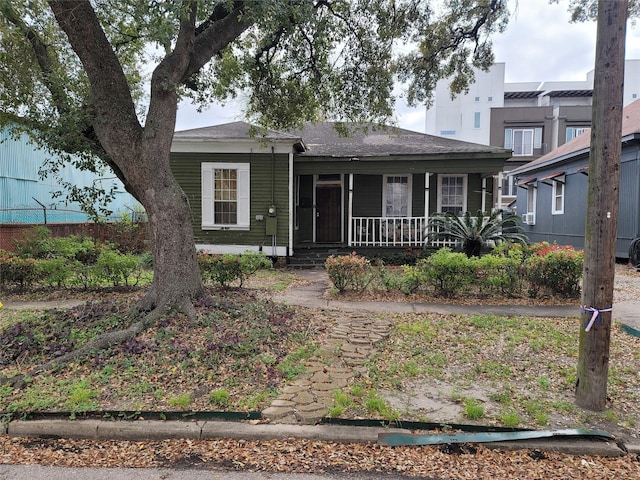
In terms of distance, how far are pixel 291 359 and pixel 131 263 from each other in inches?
205

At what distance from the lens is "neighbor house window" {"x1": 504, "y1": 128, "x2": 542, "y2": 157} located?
3045cm

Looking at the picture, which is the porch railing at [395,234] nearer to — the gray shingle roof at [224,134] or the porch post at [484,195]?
the porch post at [484,195]

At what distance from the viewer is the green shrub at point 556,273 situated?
298 inches

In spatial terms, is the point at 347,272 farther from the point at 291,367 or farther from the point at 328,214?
the point at 328,214

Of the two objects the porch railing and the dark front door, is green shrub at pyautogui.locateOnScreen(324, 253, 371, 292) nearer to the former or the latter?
the porch railing

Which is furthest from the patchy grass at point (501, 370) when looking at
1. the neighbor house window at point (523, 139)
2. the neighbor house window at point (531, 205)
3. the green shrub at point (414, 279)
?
the neighbor house window at point (523, 139)

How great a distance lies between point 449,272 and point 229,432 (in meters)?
5.55

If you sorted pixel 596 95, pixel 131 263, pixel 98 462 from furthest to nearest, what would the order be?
pixel 131 263 → pixel 596 95 → pixel 98 462

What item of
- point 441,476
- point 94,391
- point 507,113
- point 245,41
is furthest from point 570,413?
point 507,113

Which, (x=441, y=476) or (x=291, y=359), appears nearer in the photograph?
(x=441, y=476)

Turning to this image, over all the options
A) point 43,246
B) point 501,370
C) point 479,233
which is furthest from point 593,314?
point 43,246

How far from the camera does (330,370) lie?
4445 mm

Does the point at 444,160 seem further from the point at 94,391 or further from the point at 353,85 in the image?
the point at 94,391

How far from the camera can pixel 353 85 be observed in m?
9.09
